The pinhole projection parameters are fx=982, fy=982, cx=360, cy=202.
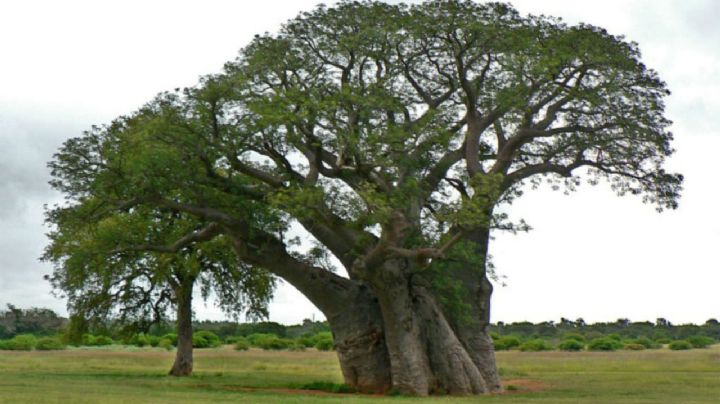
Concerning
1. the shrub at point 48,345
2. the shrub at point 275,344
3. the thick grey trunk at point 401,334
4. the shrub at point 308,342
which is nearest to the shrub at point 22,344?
the shrub at point 48,345

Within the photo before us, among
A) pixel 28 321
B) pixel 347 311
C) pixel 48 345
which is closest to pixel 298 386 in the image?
pixel 347 311

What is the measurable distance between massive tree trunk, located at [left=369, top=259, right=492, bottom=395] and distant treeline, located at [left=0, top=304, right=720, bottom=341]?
2229 inches

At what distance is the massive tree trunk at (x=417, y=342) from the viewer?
91.6 feet

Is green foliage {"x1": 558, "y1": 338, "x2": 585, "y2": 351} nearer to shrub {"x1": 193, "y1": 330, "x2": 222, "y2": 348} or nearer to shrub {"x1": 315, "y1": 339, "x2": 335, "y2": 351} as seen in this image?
shrub {"x1": 315, "y1": 339, "x2": 335, "y2": 351}

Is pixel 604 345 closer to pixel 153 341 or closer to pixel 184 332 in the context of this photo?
pixel 153 341

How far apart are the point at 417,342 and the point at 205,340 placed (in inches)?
2012

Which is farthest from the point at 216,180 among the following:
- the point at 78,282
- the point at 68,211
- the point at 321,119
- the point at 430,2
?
the point at 78,282

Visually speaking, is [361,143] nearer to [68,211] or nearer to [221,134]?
[221,134]

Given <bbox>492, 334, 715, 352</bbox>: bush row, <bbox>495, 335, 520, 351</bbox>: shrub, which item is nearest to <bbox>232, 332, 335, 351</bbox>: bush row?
<bbox>495, 335, 520, 351</bbox>: shrub

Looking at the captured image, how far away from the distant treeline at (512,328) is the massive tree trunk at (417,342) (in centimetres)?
5663

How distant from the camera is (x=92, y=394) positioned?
24.3m

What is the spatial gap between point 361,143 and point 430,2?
523 cm

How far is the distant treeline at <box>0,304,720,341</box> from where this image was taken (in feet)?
298

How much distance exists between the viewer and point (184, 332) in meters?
39.6
